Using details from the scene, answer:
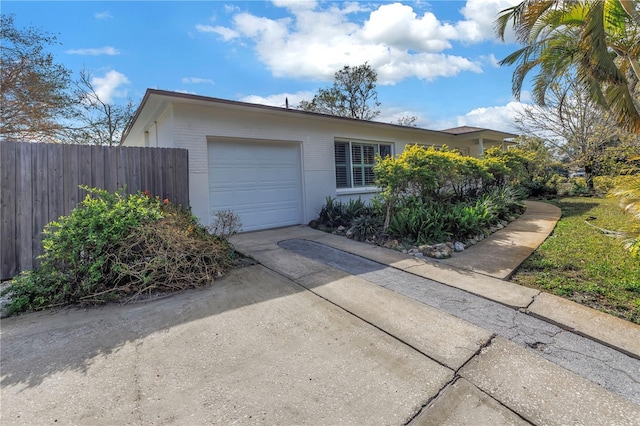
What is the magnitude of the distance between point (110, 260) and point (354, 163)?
7702 mm

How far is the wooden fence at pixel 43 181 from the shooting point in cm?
419

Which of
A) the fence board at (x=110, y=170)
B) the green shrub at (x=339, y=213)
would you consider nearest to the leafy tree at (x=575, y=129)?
the green shrub at (x=339, y=213)

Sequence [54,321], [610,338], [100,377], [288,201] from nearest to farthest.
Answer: [100,377] < [610,338] < [54,321] < [288,201]

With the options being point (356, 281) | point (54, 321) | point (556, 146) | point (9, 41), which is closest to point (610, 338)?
point (356, 281)

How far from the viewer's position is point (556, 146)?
46.7 feet

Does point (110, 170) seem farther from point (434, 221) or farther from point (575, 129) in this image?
point (575, 129)

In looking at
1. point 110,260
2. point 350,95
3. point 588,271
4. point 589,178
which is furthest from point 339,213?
point 350,95

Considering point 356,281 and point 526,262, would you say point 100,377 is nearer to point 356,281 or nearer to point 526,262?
point 356,281

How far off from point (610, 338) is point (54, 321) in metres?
5.44

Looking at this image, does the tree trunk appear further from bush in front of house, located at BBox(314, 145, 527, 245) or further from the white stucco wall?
the white stucco wall

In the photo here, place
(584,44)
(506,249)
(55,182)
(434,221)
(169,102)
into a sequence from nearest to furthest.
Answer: (55,182)
(584,44)
(506,249)
(434,221)
(169,102)

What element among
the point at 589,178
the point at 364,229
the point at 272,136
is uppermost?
the point at 272,136

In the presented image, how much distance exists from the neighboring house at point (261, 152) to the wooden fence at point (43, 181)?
1.53m

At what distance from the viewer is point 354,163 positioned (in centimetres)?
994
